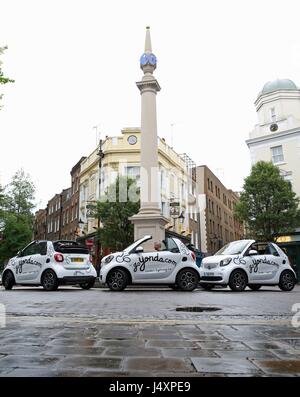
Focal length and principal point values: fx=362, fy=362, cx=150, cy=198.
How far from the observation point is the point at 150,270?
11203 mm

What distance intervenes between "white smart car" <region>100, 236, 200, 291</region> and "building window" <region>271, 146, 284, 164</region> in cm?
2426

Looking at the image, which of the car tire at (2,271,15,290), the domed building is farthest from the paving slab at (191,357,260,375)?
the domed building

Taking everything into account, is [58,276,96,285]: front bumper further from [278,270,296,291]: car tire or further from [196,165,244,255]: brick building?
[196,165,244,255]: brick building

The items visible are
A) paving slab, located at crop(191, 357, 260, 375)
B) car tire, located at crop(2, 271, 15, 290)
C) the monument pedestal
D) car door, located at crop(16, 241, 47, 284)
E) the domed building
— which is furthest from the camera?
the domed building

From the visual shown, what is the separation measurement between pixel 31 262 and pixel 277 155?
2655 centimetres

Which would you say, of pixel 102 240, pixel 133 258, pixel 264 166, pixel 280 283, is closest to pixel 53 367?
pixel 133 258

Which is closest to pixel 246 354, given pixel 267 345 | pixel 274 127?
pixel 267 345

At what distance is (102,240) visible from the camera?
982 inches

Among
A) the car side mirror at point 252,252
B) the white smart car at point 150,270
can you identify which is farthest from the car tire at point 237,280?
the white smart car at point 150,270

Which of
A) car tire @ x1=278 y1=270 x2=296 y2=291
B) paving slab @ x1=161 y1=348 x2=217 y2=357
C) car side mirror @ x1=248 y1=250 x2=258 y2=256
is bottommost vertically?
paving slab @ x1=161 y1=348 x2=217 y2=357

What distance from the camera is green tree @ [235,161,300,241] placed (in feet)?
92.0

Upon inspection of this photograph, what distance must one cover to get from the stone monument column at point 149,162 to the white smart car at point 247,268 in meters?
5.78
